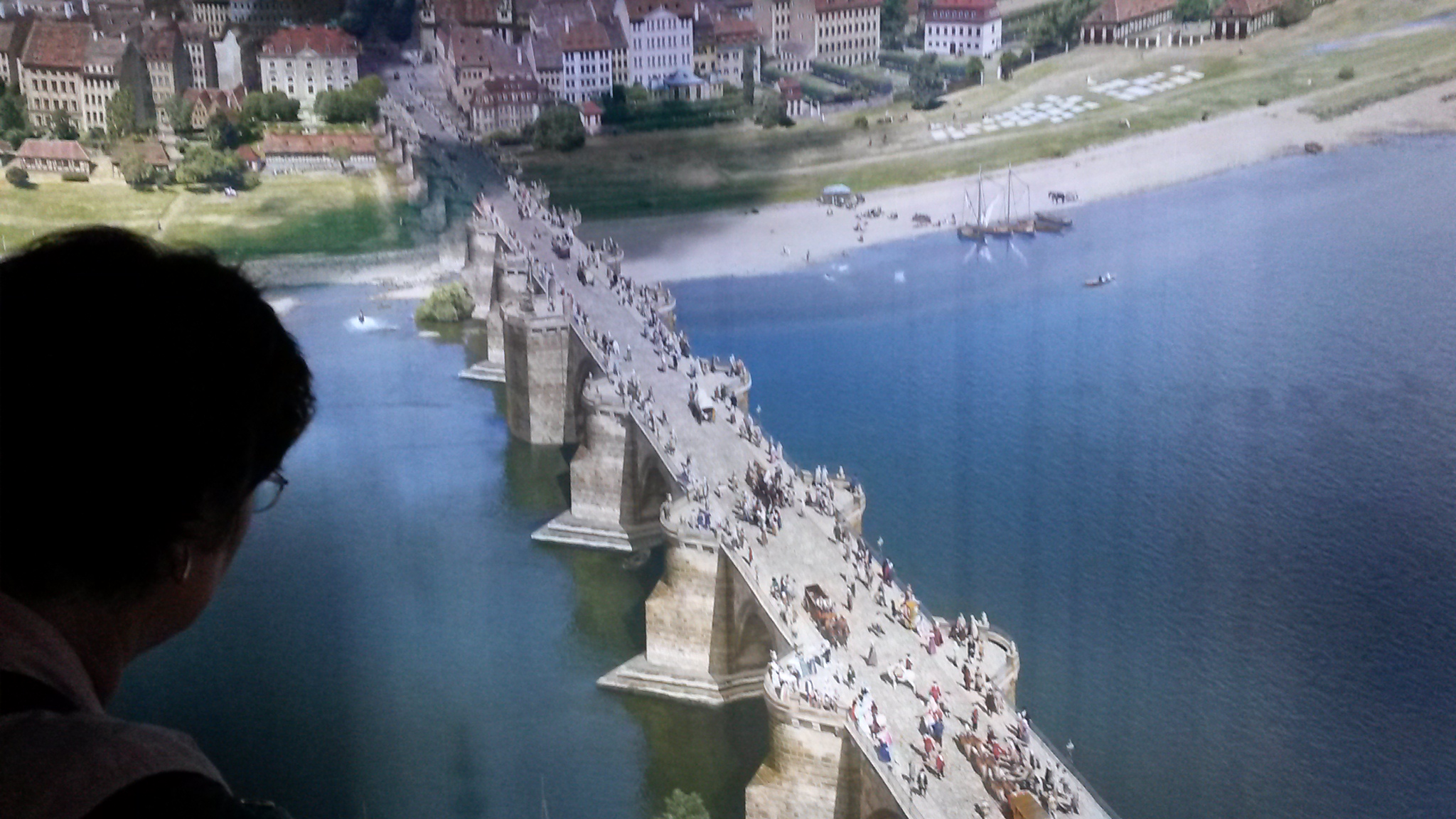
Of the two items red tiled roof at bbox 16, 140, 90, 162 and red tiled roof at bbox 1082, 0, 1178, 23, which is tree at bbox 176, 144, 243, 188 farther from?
red tiled roof at bbox 1082, 0, 1178, 23

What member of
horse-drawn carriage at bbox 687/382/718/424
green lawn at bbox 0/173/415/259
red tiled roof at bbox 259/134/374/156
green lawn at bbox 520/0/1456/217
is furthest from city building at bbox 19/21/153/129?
horse-drawn carriage at bbox 687/382/718/424

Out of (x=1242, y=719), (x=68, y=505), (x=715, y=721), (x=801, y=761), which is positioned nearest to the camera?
(x=68, y=505)

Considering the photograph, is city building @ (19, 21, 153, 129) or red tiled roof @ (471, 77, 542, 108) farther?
red tiled roof @ (471, 77, 542, 108)

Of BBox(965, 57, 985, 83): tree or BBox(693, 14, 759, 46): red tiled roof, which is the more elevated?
BBox(693, 14, 759, 46): red tiled roof

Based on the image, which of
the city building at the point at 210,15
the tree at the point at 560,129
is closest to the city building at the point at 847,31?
the tree at the point at 560,129

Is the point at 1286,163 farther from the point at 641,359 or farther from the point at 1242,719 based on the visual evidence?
the point at 641,359

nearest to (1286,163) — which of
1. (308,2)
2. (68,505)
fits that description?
(308,2)
